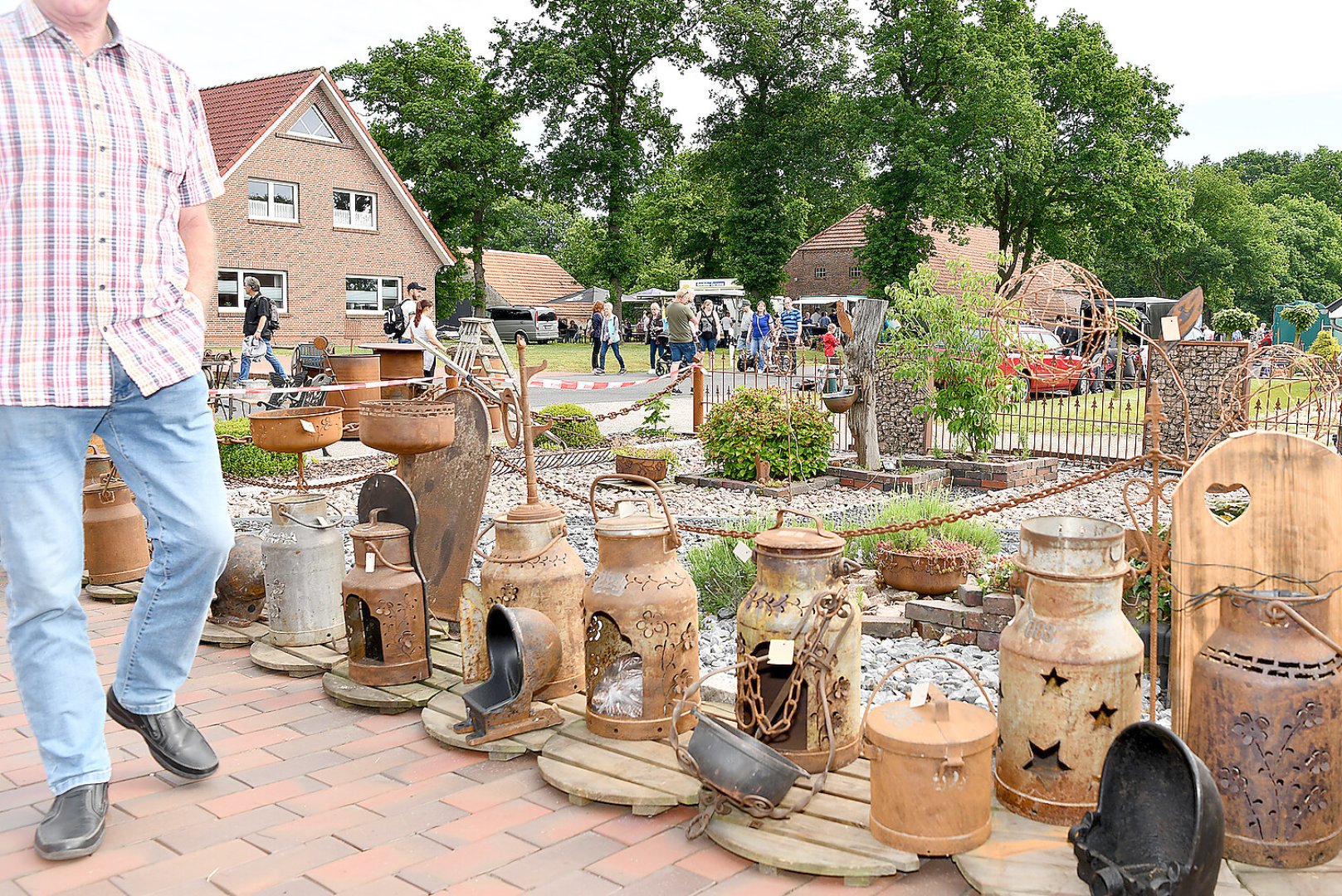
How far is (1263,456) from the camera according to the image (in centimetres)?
274

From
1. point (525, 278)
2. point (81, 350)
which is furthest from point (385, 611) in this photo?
point (525, 278)

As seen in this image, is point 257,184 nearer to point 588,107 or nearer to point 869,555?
point 588,107

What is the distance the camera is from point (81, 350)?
277 cm

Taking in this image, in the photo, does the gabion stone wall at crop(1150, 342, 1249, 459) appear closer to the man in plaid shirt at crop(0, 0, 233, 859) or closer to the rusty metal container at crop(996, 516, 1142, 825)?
the rusty metal container at crop(996, 516, 1142, 825)

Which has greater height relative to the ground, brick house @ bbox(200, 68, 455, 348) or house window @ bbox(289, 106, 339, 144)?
house window @ bbox(289, 106, 339, 144)

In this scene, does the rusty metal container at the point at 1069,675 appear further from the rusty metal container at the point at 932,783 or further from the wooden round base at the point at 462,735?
the wooden round base at the point at 462,735

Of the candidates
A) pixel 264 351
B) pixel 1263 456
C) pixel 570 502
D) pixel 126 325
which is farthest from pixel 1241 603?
pixel 264 351

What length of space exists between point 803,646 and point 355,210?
1226 inches

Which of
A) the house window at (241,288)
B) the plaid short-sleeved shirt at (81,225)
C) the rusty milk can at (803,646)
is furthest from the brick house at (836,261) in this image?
the plaid short-sleeved shirt at (81,225)

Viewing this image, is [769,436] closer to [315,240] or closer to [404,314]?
[404,314]

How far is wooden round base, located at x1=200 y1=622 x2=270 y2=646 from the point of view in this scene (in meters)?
4.68

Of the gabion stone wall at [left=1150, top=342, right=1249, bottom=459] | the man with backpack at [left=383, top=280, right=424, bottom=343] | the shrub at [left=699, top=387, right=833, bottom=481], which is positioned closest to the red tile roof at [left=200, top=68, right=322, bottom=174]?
the man with backpack at [left=383, top=280, right=424, bottom=343]

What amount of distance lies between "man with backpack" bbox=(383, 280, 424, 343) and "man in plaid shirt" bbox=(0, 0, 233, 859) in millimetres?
10813

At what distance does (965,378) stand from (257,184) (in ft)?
81.0
